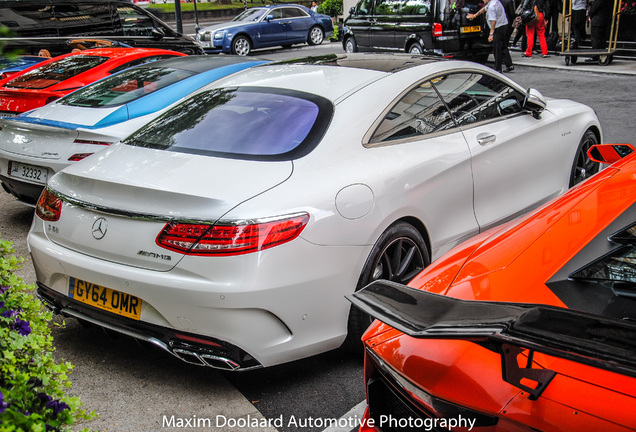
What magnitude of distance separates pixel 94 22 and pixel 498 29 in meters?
8.03

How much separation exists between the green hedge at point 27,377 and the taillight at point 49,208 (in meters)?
1.52

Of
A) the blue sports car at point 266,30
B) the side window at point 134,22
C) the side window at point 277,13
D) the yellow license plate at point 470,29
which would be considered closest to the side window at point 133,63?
the side window at point 134,22

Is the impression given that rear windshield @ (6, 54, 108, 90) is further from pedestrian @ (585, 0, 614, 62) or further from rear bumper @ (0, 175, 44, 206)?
pedestrian @ (585, 0, 614, 62)

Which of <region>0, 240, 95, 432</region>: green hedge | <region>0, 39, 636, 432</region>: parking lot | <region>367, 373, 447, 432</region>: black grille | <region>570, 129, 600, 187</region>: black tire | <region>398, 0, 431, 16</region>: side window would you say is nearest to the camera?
<region>0, 240, 95, 432</region>: green hedge

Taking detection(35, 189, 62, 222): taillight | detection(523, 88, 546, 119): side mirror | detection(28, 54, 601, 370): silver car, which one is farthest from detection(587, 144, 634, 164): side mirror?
detection(35, 189, 62, 222): taillight

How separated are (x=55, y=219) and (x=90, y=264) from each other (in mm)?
411

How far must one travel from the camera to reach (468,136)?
409cm

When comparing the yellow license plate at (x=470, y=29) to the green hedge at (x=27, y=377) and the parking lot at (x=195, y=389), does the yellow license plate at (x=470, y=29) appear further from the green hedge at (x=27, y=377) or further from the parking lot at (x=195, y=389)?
the green hedge at (x=27, y=377)

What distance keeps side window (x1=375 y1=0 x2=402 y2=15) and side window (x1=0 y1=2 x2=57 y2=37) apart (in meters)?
7.49

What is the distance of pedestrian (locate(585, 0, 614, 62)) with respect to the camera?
1467 centimetres

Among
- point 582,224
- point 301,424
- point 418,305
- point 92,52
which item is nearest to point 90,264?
point 301,424

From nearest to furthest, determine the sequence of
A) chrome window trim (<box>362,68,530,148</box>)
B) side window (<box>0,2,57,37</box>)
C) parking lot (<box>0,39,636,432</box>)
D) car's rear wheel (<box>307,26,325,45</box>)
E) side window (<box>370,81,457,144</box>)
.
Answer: parking lot (<box>0,39,636,432</box>)
chrome window trim (<box>362,68,530,148</box>)
side window (<box>370,81,457,144</box>)
side window (<box>0,2,57,37</box>)
car's rear wheel (<box>307,26,325,45</box>)

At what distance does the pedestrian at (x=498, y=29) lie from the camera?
13289 millimetres

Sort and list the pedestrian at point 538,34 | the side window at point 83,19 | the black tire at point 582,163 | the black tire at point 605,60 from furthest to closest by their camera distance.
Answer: the pedestrian at point 538,34, the black tire at point 605,60, the side window at point 83,19, the black tire at point 582,163
